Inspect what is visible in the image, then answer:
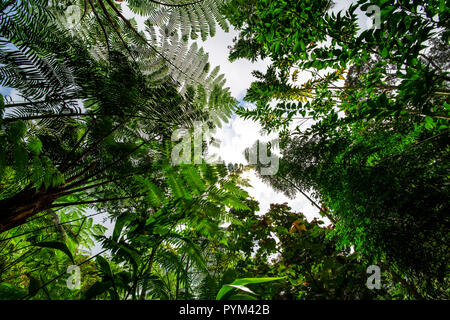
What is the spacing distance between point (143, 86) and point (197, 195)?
849 mm

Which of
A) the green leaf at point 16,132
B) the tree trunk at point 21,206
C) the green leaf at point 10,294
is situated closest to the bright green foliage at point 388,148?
the green leaf at point 16,132

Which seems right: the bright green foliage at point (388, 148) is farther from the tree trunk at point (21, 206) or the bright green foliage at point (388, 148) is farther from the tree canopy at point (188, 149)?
the tree trunk at point (21, 206)

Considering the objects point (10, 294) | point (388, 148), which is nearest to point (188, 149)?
point (10, 294)

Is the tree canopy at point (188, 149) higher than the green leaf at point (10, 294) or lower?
higher

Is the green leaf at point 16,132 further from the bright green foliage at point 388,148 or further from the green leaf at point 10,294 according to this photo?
the bright green foliage at point 388,148

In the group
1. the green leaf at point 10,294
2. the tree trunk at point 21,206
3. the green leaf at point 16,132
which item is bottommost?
the green leaf at point 10,294
